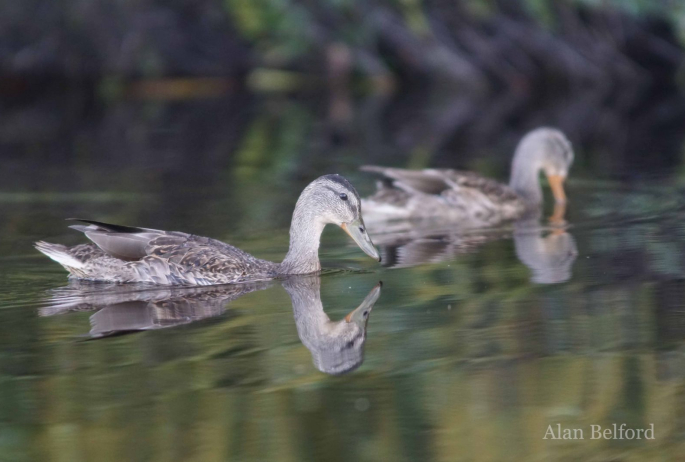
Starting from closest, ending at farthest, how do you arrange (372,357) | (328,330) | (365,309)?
(372,357)
(328,330)
(365,309)

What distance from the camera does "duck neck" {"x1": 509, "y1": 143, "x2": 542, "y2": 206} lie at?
1165 cm

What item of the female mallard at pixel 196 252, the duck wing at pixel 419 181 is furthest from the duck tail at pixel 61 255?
the duck wing at pixel 419 181

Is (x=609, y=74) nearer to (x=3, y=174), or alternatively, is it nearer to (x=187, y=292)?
(x=3, y=174)

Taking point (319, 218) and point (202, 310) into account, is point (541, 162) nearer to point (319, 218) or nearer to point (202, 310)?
point (319, 218)

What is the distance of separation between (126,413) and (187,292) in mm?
2376

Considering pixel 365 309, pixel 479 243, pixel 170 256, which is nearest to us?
pixel 365 309

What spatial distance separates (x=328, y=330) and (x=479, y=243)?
3.11 m

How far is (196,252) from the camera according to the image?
7.82 meters

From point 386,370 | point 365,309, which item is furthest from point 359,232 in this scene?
point 386,370

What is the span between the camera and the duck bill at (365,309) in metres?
6.91

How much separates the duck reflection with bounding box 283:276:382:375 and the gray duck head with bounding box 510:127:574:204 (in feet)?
14.3

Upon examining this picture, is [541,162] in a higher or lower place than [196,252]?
higher

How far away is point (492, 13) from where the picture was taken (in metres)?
25.6

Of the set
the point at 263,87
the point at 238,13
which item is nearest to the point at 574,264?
the point at 238,13
